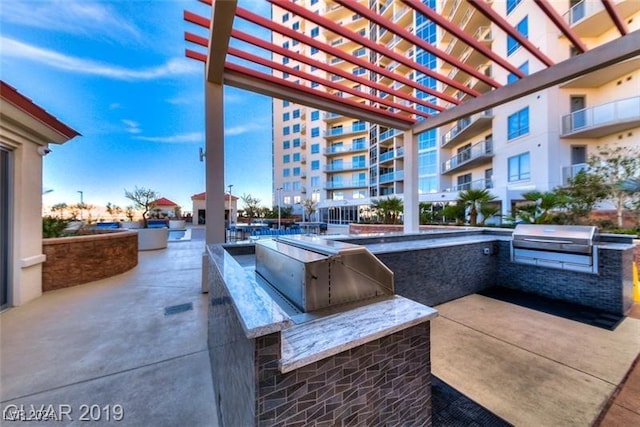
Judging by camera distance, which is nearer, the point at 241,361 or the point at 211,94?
the point at 241,361

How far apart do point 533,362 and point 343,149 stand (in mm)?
30625

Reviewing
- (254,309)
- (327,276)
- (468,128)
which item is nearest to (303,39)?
(327,276)

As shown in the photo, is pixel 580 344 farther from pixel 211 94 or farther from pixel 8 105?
pixel 8 105

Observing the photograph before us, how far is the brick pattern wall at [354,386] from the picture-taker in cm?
93

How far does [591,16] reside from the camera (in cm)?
1026

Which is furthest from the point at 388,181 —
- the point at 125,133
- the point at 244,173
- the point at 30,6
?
the point at 30,6

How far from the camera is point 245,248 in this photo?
3.54 m

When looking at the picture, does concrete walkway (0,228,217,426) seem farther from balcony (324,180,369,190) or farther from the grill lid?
balcony (324,180,369,190)

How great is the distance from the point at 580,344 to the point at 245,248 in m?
4.29

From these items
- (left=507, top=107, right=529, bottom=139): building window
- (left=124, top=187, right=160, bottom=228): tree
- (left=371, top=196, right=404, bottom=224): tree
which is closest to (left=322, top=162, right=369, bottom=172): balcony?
(left=507, top=107, right=529, bottom=139): building window

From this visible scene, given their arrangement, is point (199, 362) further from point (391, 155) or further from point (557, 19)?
point (391, 155)

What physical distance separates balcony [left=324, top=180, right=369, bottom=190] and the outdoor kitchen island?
29.2 meters

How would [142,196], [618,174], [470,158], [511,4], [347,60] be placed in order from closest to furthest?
1. [347,60]
2. [618,174]
3. [511,4]
4. [142,196]
5. [470,158]

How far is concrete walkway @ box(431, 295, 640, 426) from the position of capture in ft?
6.21
